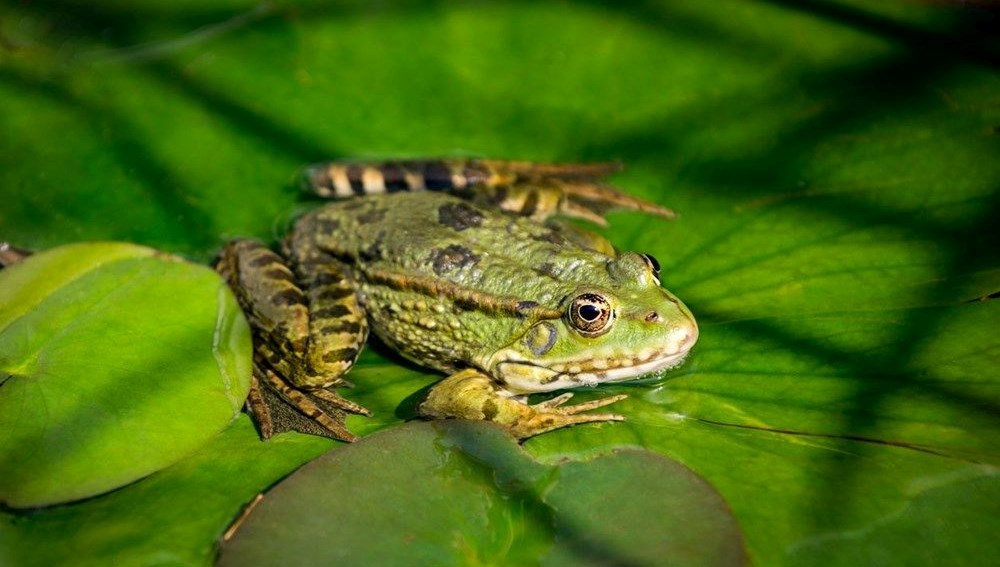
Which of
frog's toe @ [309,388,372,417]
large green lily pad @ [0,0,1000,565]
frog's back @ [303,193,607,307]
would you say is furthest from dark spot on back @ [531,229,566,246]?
frog's toe @ [309,388,372,417]

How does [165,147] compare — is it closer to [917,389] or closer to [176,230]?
[176,230]

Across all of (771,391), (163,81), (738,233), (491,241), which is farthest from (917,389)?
(163,81)

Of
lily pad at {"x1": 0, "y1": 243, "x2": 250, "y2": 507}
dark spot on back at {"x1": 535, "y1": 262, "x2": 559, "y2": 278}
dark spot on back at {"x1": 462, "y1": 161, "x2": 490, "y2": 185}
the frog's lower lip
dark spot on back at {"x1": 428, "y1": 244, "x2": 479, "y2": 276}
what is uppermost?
dark spot on back at {"x1": 462, "y1": 161, "x2": 490, "y2": 185}

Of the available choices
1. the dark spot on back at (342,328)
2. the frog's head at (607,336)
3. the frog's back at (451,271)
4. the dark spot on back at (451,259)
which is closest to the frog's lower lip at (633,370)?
the frog's head at (607,336)

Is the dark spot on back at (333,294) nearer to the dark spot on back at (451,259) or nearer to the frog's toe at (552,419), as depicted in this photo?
the dark spot on back at (451,259)

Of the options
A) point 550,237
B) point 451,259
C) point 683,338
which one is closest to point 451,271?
point 451,259

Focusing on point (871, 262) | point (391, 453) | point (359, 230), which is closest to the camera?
point (391, 453)

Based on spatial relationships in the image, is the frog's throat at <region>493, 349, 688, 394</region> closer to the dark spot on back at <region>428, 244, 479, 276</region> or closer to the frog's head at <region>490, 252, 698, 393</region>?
the frog's head at <region>490, 252, 698, 393</region>
